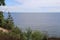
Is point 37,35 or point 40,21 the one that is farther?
point 40,21

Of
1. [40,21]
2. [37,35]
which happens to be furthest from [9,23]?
[37,35]

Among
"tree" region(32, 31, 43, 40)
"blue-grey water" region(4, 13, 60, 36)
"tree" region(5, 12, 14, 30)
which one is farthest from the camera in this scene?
"tree" region(5, 12, 14, 30)

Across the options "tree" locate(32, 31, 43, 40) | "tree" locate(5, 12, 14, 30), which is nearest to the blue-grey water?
"tree" locate(5, 12, 14, 30)

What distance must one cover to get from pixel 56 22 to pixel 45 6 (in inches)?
29.4

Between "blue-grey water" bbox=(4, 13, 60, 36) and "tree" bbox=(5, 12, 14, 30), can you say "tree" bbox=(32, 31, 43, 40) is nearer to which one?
"blue-grey water" bbox=(4, 13, 60, 36)

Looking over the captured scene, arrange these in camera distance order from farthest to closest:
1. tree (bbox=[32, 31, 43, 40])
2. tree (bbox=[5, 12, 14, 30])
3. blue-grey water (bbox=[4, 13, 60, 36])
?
tree (bbox=[5, 12, 14, 30])
blue-grey water (bbox=[4, 13, 60, 36])
tree (bbox=[32, 31, 43, 40])

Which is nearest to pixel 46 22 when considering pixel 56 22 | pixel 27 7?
pixel 56 22

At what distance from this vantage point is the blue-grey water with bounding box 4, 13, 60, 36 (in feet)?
24.5

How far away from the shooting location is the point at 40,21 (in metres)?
7.88

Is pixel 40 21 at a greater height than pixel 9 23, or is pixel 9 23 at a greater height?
pixel 40 21

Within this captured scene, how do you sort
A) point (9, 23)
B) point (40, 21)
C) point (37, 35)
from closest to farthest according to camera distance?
point (37, 35)
point (40, 21)
point (9, 23)

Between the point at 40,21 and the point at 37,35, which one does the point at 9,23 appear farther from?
the point at 37,35

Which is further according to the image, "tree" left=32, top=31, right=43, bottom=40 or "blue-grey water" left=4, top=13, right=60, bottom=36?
"blue-grey water" left=4, top=13, right=60, bottom=36

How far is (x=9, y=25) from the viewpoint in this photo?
7.84m
